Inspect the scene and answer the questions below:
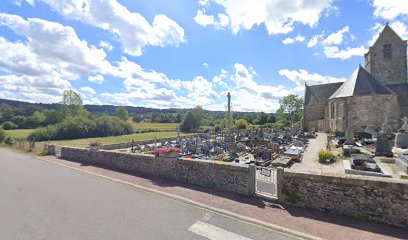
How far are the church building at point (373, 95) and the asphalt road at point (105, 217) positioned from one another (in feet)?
84.8

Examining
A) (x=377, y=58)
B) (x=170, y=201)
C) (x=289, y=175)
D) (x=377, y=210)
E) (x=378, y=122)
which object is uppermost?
(x=377, y=58)

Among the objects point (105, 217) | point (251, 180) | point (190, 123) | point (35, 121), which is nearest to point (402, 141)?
point (251, 180)

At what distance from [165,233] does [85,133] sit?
48.7m

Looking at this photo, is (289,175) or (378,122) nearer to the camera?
(289,175)

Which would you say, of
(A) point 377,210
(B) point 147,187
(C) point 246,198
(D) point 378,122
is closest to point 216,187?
(C) point 246,198

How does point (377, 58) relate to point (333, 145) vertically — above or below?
above

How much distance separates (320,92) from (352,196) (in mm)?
41747

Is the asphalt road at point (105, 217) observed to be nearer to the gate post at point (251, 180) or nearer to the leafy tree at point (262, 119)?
the gate post at point (251, 180)

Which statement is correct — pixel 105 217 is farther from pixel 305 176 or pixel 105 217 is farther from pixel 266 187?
pixel 305 176

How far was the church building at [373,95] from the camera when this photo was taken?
25.1 m

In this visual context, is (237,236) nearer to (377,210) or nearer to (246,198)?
(246,198)

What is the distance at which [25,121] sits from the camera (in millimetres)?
66188

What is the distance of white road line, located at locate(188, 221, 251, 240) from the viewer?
4.84m

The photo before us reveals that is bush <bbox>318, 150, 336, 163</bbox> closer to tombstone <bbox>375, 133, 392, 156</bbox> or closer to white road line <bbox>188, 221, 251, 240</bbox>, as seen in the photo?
tombstone <bbox>375, 133, 392, 156</bbox>
